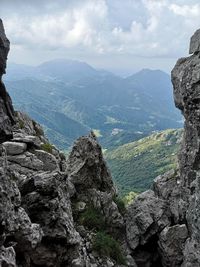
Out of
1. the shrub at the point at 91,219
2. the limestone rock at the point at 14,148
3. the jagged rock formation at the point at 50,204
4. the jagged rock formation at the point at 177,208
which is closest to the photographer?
the jagged rock formation at the point at 50,204

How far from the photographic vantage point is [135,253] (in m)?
50.7

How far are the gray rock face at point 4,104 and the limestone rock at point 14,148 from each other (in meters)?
14.7

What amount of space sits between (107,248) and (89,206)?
7307mm

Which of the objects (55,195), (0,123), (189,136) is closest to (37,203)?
(55,195)

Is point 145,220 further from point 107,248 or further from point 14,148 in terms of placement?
point 14,148

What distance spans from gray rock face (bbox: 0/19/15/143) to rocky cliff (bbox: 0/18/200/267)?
64mm

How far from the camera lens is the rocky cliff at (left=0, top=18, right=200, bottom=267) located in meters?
28.3

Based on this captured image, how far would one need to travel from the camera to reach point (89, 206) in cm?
4672

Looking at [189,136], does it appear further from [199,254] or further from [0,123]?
[0,123]

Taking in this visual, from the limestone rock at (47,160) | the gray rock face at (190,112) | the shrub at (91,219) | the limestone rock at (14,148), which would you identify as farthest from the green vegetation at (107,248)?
the limestone rock at (14,148)

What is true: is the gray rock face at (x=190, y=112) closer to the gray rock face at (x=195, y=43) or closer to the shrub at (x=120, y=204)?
the gray rock face at (x=195, y=43)

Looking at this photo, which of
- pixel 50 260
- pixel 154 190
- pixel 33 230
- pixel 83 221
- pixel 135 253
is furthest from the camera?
pixel 154 190

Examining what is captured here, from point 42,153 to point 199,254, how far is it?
19.0 meters

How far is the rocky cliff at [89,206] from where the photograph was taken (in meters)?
28.3
